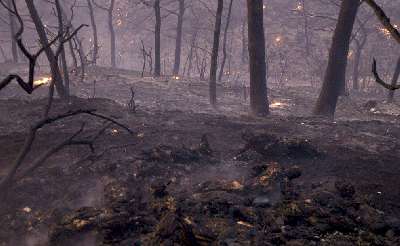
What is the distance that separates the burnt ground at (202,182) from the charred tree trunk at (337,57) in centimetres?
173

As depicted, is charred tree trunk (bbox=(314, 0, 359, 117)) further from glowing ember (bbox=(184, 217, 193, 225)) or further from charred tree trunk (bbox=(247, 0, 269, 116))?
glowing ember (bbox=(184, 217, 193, 225))

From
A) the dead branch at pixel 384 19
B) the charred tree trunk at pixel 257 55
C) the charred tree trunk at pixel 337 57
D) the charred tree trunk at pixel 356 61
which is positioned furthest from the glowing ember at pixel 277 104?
the dead branch at pixel 384 19

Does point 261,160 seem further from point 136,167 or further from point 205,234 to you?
point 205,234

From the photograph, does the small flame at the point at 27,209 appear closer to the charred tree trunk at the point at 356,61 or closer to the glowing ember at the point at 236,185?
the glowing ember at the point at 236,185

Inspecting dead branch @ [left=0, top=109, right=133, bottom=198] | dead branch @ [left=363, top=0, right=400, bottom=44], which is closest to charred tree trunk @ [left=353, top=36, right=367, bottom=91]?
dead branch @ [left=363, top=0, right=400, bottom=44]

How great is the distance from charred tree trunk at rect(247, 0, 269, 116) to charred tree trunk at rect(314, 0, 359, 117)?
1.97 metres

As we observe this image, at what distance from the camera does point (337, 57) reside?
39.7 ft

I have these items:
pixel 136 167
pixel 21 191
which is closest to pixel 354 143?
pixel 136 167

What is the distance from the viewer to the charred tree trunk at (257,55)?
11.7 metres

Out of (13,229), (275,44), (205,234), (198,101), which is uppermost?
(275,44)

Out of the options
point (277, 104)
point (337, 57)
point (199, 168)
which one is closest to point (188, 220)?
point (199, 168)

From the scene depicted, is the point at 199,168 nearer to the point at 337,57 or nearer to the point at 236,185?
the point at 236,185

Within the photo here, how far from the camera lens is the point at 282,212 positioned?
492cm

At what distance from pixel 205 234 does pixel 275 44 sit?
26333 mm
